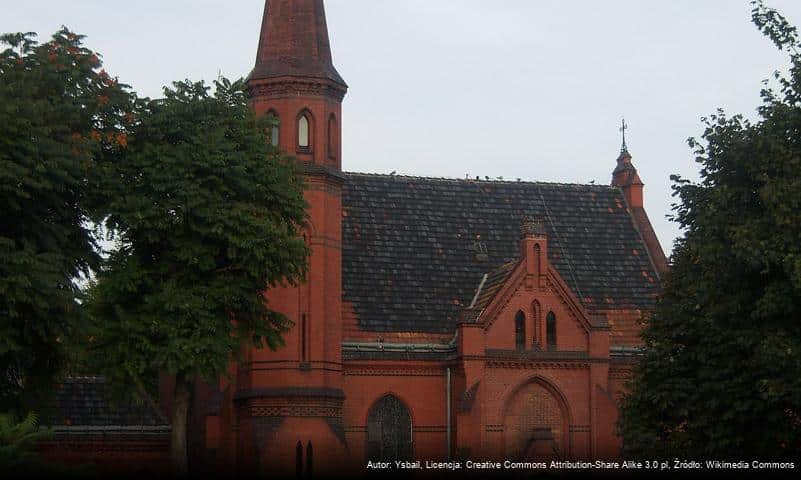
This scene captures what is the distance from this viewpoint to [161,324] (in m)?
40.2

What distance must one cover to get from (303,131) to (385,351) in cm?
851

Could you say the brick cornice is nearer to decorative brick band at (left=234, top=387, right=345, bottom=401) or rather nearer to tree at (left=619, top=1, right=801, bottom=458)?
decorative brick band at (left=234, top=387, right=345, bottom=401)

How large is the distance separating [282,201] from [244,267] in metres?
2.51

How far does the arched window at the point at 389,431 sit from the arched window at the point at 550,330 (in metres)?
5.75

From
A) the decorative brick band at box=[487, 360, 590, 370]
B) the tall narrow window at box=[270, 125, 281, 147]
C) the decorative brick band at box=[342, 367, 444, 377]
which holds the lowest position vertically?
the decorative brick band at box=[342, 367, 444, 377]

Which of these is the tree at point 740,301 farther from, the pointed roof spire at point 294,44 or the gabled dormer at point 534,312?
the pointed roof spire at point 294,44

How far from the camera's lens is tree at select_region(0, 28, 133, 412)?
3409 centimetres

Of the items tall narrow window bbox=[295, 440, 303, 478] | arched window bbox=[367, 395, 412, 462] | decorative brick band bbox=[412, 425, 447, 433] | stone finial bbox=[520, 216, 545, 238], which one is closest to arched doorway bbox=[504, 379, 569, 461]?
decorative brick band bbox=[412, 425, 447, 433]

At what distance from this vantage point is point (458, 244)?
55094mm

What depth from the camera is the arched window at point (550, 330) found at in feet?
166

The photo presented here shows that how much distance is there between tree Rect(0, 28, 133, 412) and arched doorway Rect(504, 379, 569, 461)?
17.5 m

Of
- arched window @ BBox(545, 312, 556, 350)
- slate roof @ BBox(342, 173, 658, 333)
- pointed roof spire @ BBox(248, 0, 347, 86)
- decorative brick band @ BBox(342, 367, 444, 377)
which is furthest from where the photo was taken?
slate roof @ BBox(342, 173, 658, 333)

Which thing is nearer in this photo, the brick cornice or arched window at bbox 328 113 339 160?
the brick cornice

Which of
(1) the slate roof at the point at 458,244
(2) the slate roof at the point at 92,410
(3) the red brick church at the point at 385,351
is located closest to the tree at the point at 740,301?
(3) the red brick church at the point at 385,351
